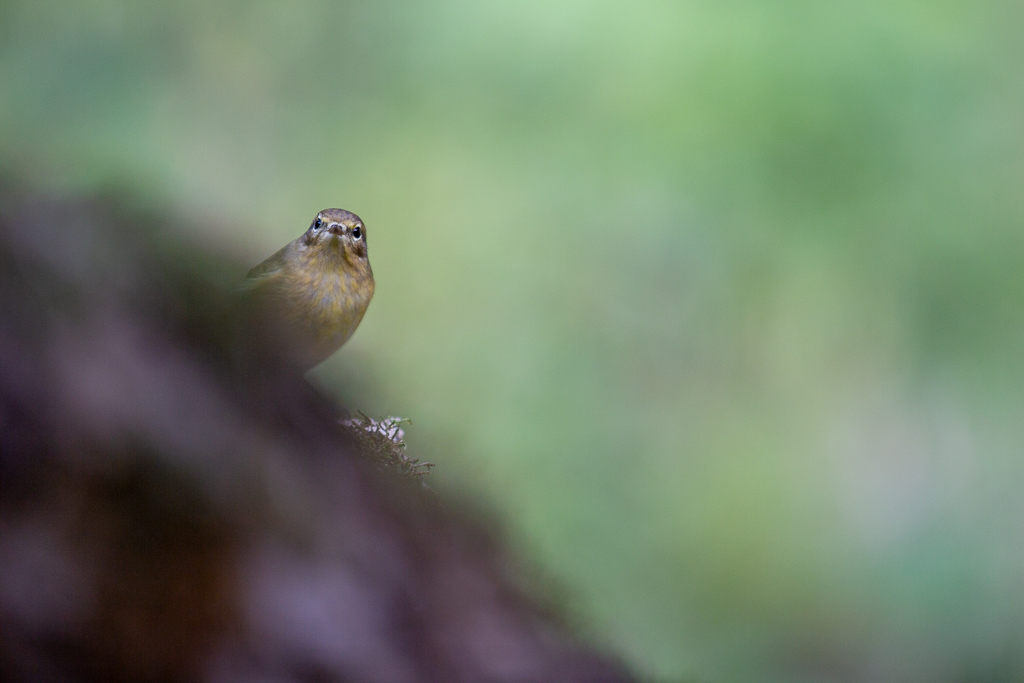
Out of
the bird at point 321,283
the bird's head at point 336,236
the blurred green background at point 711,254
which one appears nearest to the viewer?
the bird at point 321,283

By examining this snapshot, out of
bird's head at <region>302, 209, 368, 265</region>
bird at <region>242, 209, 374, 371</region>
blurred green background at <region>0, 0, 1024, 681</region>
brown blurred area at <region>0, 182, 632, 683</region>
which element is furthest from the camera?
blurred green background at <region>0, 0, 1024, 681</region>

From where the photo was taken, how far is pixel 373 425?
4.09 feet

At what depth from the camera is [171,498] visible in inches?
34.4

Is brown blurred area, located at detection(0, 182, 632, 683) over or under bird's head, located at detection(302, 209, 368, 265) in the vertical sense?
under

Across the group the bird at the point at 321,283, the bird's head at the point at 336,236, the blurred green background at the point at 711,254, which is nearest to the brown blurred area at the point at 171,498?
the bird at the point at 321,283

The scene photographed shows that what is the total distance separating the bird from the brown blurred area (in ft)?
1.46

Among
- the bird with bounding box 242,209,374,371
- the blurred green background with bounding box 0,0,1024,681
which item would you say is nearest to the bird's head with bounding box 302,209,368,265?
the bird with bounding box 242,209,374,371

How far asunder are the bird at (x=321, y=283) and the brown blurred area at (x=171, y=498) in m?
0.45

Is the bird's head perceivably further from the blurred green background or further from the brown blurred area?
the blurred green background

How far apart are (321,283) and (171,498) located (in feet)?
3.93

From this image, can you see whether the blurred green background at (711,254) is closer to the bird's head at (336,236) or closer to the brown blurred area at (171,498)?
the bird's head at (336,236)

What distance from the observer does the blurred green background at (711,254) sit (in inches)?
259

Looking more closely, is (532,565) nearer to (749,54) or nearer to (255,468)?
(255,468)

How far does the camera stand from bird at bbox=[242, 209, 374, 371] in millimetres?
1692
